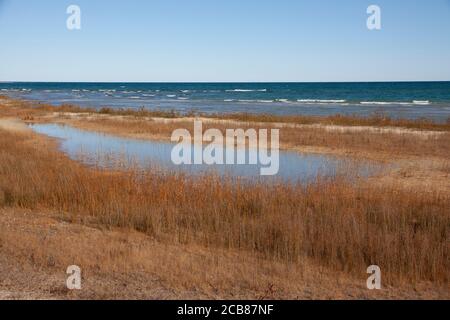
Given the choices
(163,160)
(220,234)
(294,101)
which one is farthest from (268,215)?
(294,101)

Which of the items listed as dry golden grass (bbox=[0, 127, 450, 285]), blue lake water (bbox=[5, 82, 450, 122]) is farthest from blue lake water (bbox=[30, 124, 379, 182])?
blue lake water (bbox=[5, 82, 450, 122])

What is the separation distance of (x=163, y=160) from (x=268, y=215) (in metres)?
8.60

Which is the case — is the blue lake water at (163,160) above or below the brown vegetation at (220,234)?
above

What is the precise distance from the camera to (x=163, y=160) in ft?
55.2

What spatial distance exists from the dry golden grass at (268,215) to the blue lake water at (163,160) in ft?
7.54

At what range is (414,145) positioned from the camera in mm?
19500

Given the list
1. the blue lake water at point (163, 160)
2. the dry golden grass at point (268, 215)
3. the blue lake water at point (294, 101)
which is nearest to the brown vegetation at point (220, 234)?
the dry golden grass at point (268, 215)

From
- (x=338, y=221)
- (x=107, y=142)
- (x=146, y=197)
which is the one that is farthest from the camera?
(x=107, y=142)

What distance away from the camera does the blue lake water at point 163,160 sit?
1430cm

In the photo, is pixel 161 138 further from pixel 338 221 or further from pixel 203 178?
pixel 338 221

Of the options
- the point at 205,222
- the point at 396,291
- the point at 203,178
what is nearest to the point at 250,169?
the point at 203,178

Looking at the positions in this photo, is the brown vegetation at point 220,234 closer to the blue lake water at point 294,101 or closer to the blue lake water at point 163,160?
the blue lake water at point 163,160

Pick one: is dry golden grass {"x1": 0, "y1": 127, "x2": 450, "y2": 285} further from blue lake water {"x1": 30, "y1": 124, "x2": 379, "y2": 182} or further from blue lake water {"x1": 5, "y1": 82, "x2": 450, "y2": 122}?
blue lake water {"x1": 5, "y1": 82, "x2": 450, "y2": 122}
